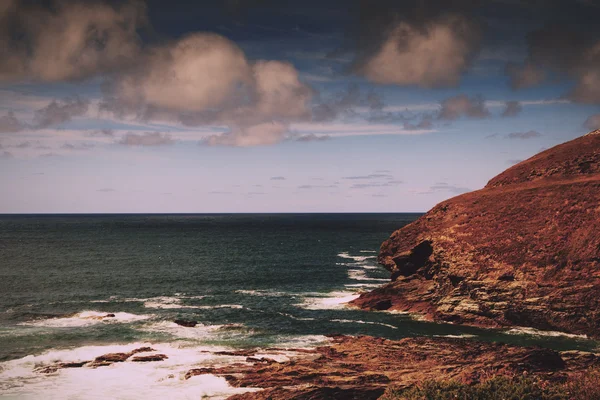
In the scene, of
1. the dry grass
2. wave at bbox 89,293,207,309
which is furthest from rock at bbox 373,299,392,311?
the dry grass

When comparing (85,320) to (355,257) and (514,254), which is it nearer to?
(514,254)

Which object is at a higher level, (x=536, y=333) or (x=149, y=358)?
(x=536, y=333)

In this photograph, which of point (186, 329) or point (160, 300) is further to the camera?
point (160, 300)

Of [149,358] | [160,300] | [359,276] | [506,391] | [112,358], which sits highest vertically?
[506,391]

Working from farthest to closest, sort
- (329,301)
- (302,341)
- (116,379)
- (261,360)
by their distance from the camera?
(329,301) < (302,341) < (261,360) < (116,379)

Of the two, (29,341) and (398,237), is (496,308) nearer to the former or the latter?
(398,237)

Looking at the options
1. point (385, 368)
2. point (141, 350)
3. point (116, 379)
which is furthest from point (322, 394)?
point (141, 350)

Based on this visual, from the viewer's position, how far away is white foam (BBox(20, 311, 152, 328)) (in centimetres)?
4757

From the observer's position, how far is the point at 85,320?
49.2 meters

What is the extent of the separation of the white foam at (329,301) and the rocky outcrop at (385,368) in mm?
18815

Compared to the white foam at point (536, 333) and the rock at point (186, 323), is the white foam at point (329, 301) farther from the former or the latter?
the white foam at point (536, 333)

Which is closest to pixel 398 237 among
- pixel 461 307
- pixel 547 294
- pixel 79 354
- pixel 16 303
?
pixel 461 307

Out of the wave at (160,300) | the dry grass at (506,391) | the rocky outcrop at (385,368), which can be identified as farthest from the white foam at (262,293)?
the dry grass at (506,391)

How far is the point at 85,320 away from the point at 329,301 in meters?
30.2
